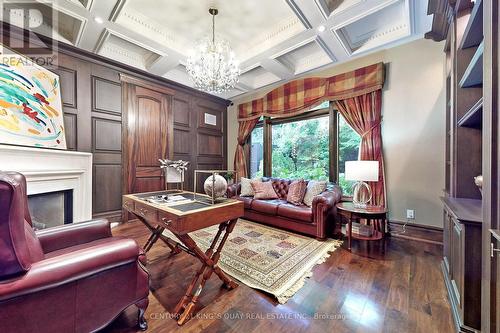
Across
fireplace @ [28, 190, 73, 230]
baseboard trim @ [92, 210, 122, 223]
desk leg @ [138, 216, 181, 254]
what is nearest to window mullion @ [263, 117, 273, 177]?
desk leg @ [138, 216, 181, 254]

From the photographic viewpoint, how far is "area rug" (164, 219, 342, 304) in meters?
1.80

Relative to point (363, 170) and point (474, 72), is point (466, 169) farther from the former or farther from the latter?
point (363, 170)

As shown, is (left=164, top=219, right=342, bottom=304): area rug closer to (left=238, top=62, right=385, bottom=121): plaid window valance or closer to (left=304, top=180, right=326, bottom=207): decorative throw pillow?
(left=304, top=180, right=326, bottom=207): decorative throw pillow

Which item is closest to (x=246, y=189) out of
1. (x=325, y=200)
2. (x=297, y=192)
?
(x=297, y=192)

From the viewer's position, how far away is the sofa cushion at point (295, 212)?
2819mm

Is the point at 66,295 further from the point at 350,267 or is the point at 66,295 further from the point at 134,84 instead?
the point at 134,84

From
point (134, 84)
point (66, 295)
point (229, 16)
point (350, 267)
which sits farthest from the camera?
point (134, 84)

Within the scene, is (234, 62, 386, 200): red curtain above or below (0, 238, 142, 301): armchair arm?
above

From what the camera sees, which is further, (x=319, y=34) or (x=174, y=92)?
(x=174, y=92)

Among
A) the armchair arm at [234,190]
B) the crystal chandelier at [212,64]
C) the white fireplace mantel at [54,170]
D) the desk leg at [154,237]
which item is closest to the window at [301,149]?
the armchair arm at [234,190]

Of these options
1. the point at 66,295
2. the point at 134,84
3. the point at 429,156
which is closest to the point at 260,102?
the point at 134,84

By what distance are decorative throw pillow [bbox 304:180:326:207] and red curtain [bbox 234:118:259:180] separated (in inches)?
82.2

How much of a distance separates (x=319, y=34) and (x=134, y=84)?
3.37 m

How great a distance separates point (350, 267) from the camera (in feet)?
6.81
